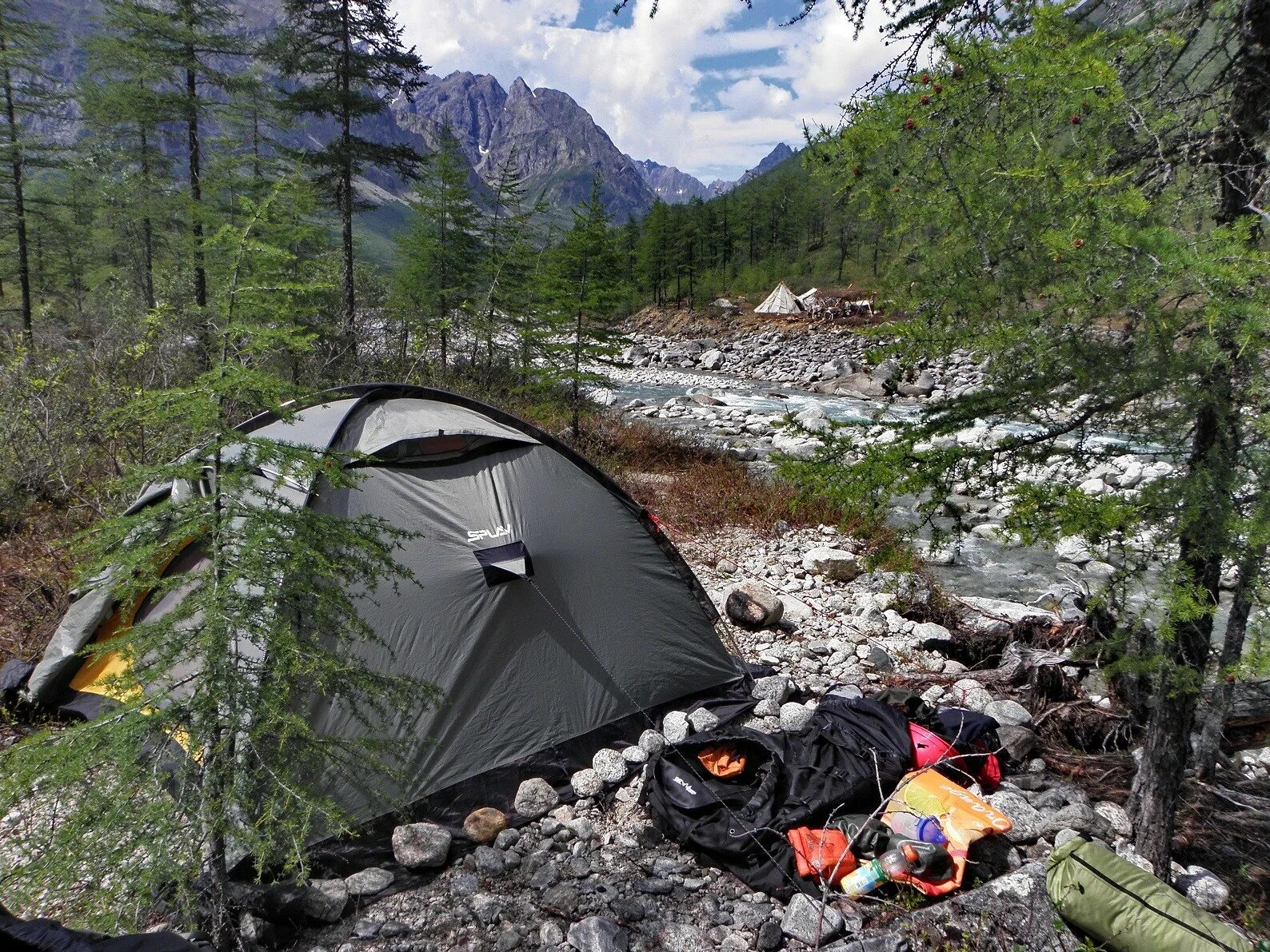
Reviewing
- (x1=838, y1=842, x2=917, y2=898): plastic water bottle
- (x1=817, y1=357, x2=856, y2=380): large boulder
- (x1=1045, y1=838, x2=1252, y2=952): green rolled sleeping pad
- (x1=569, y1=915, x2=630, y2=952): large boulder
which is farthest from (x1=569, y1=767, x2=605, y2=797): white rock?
(x1=817, y1=357, x2=856, y2=380): large boulder

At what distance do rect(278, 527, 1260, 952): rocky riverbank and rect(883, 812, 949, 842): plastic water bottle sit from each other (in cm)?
26

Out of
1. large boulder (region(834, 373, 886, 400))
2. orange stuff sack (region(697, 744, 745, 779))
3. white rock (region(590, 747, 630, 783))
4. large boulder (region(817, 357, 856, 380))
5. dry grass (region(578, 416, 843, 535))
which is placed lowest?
white rock (region(590, 747, 630, 783))

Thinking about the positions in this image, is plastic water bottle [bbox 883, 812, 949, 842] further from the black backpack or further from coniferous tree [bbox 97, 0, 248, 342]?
coniferous tree [bbox 97, 0, 248, 342]

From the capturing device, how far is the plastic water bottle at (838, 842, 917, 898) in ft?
10.5

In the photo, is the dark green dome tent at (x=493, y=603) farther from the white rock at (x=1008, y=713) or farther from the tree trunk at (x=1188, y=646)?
the tree trunk at (x=1188, y=646)

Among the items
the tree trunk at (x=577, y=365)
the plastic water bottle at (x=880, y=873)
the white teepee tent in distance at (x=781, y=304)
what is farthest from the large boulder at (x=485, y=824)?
the white teepee tent in distance at (x=781, y=304)

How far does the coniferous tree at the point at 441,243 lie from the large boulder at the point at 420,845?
13986 millimetres

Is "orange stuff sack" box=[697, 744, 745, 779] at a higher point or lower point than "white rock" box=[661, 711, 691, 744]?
higher

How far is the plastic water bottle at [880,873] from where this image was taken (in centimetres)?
321

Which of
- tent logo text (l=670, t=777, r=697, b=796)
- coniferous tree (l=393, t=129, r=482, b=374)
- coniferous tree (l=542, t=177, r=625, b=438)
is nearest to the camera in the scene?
tent logo text (l=670, t=777, r=697, b=796)

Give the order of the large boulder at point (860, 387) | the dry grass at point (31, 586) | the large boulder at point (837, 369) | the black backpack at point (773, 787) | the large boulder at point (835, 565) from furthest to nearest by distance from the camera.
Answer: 1. the large boulder at point (837, 369)
2. the large boulder at point (860, 387)
3. the large boulder at point (835, 565)
4. the dry grass at point (31, 586)
5. the black backpack at point (773, 787)

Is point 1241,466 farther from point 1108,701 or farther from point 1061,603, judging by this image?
point 1061,603

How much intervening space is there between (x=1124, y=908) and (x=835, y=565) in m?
5.27

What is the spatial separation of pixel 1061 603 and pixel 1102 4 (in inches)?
217
